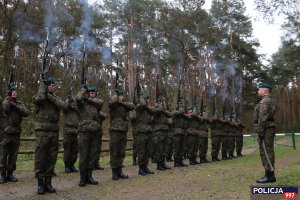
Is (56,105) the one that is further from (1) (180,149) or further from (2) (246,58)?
(2) (246,58)

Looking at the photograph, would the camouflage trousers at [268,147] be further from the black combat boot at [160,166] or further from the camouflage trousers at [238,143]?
the camouflage trousers at [238,143]

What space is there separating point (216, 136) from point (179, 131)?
3015 millimetres

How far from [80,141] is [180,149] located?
464 cm

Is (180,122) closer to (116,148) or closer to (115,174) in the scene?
(116,148)

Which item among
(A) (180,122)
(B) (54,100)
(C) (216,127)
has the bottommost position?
(C) (216,127)

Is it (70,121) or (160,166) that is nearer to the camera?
(70,121)

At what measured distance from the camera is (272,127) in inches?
305

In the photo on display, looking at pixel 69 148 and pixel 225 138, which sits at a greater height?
pixel 225 138

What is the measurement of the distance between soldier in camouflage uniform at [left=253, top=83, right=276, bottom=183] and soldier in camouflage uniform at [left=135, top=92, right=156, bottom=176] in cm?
324

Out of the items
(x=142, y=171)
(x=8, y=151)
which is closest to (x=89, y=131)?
(x=8, y=151)

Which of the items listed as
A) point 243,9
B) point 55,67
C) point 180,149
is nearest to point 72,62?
point 55,67

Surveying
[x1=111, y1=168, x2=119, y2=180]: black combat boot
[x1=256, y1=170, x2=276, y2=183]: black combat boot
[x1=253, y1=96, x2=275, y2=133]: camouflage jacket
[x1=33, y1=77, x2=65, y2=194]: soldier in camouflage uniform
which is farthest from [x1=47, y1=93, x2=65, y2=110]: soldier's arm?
[x1=256, y1=170, x2=276, y2=183]: black combat boot

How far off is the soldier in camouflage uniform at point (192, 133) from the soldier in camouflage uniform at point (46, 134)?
6167 millimetres

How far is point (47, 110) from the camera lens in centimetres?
743
